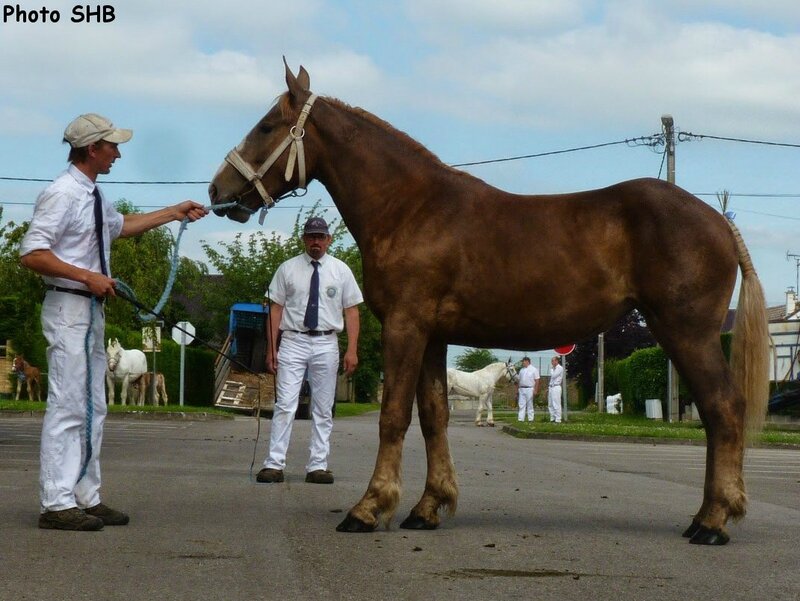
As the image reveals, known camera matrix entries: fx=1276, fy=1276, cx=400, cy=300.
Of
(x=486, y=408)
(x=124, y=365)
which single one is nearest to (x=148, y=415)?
(x=486, y=408)

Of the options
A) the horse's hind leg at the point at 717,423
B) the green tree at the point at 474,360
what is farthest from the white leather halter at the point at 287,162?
the green tree at the point at 474,360

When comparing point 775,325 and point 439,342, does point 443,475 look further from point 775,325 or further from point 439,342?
point 775,325

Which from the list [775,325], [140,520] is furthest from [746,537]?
[775,325]

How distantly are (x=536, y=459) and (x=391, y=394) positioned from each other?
896 centimetres

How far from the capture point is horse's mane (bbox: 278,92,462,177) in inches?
308

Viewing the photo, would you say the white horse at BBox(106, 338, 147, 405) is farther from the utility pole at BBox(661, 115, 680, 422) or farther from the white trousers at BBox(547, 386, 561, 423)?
the utility pole at BBox(661, 115, 680, 422)

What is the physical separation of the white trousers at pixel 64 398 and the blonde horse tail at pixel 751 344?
3723 mm

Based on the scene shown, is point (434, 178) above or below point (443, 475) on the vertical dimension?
above

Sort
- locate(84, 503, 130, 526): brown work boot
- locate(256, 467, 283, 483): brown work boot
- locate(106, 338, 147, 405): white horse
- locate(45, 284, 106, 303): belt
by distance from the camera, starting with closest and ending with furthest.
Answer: locate(45, 284, 106, 303): belt < locate(84, 503, 130, 526): brown work boot < locate(256, 467, 283, 483): brown work boot < locate(106, 338, 147, 405): white horse

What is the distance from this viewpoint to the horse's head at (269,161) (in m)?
7.77

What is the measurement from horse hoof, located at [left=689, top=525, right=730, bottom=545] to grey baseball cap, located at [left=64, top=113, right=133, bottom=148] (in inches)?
155

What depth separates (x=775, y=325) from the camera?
46.4 metres

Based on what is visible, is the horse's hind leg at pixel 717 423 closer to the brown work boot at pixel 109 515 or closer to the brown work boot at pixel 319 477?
the brown work boot at pixel 109 515

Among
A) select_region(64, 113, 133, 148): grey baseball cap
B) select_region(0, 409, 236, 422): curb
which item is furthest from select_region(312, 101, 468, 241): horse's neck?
select_region(0, 409, 236, 422): curb
